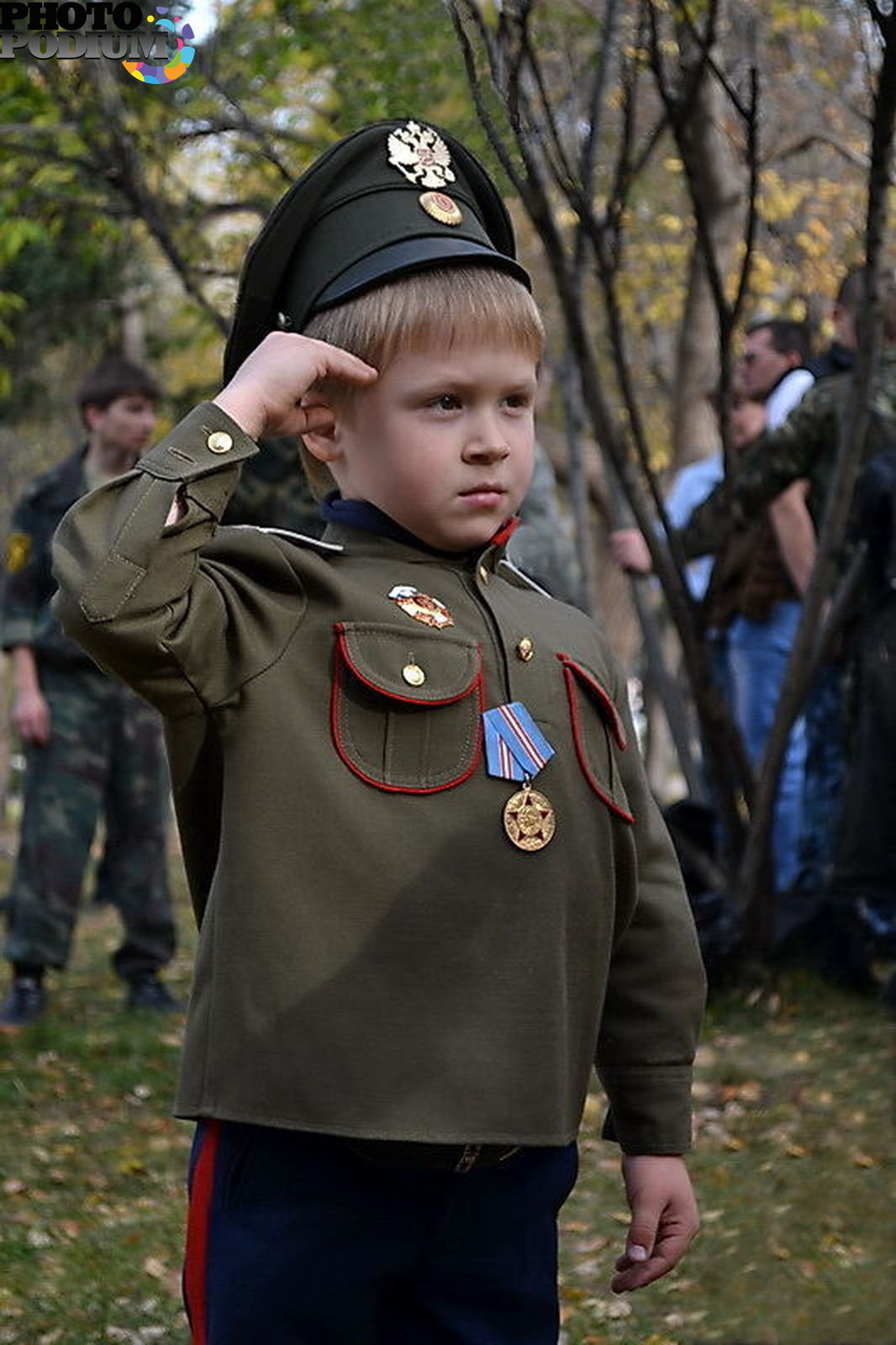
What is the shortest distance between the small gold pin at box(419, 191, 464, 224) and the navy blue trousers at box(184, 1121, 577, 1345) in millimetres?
1048

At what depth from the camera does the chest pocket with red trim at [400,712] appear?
2158 mm

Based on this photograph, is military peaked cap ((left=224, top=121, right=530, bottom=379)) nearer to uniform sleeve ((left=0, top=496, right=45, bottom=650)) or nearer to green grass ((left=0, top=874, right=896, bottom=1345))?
green grass ((left=0, top=874, right=896, bottom=1345))

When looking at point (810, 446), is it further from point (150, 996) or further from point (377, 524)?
point (377, 524)

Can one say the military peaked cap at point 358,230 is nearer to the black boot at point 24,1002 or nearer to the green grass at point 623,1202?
the green grass at point 623,1202

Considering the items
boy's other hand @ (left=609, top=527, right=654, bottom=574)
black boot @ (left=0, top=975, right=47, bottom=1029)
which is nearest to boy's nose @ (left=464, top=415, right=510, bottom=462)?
boy's other hand @ (left=609, top=527, right=654, bottom=574)

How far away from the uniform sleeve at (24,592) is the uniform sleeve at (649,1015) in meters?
4.62

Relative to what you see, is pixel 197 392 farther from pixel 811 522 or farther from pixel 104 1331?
pixel 104 1331

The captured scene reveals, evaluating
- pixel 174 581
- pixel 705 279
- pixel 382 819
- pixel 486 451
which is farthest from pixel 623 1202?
pixel 705 279

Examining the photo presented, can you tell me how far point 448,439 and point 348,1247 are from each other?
2.83 feet

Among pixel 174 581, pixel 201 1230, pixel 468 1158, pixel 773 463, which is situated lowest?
pixel 201 1230

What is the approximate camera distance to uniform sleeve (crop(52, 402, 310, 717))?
6.56ft

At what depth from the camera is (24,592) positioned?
671 cm

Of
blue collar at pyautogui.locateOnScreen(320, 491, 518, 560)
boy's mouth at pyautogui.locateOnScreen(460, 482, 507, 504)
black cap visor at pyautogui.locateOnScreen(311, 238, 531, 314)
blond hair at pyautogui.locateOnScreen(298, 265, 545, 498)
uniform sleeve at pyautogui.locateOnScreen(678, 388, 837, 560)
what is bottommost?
blue collar at pyautogui.locateOnScreen(320, 491, 518, 560)

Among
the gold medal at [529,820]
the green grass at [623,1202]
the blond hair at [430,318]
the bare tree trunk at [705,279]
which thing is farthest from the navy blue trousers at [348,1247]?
the bare tree trunk at [705,279]
